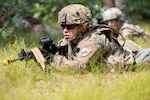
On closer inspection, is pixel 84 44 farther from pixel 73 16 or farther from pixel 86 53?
pixel 73 16

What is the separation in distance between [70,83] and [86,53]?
1.79 ft

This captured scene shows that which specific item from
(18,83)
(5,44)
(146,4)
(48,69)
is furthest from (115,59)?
(146,4)

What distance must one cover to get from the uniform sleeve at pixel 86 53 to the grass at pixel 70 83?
106 mm

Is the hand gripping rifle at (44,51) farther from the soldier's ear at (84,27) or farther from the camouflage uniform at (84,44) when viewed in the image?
the soldier's ear at (84,27)

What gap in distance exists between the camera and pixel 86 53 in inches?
208

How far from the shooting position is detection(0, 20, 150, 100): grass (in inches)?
173

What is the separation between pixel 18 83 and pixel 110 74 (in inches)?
48.6

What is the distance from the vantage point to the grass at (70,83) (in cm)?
439

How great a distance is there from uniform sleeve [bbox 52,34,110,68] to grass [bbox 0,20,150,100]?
11cm

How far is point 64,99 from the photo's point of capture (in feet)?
13.7

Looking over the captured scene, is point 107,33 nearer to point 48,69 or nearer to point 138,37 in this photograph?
point 48,69

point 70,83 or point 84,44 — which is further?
point 84,44

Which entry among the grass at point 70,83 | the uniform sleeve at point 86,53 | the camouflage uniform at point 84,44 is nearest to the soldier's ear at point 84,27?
the camouflage uniform at point 84,44

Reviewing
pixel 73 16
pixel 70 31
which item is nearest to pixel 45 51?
pixel 70 31
